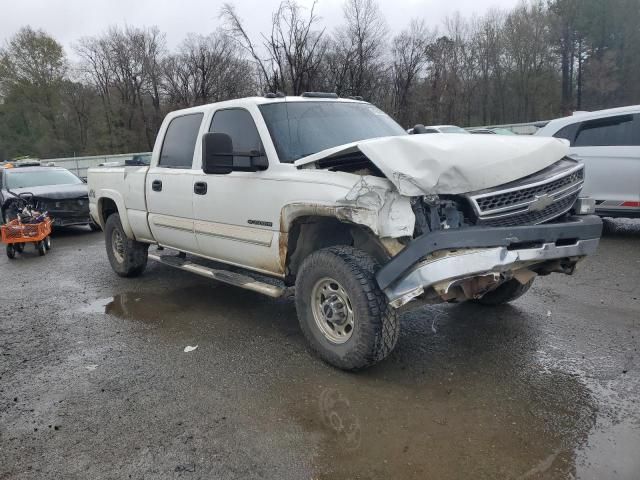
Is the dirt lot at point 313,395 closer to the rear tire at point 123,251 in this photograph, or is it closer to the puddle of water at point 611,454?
the puddle of water at point 611,454

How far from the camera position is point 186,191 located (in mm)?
5203

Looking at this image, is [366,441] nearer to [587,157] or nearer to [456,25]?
[587,157]

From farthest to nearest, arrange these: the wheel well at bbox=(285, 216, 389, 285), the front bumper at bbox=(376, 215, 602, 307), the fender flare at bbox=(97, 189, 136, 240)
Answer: the fender flare at bbox=(97, 189, 136, 240), the wheel well at bbox=(285, 216, 389, 285), the front bumper at bbox=(376, 215, 602, 307)

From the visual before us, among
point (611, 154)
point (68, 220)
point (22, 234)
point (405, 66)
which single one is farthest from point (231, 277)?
point (405, 66)

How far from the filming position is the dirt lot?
9.03 ft

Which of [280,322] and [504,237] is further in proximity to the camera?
[280,322]

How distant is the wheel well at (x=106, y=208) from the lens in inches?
277

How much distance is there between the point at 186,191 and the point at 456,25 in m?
45.2

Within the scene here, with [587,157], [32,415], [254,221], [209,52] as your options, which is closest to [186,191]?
[254,221]

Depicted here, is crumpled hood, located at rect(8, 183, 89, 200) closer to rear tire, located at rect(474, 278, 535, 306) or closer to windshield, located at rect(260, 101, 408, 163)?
windshield, located at rect(260, 101, 408, 163)

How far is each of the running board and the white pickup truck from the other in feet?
0.07

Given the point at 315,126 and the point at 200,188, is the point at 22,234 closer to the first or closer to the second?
the point at 200,188

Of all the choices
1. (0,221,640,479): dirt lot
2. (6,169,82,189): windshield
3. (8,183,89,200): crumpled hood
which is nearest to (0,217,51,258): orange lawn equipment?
(8,183,89,200): crumpled hood

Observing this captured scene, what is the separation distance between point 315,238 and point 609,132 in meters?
6.01
